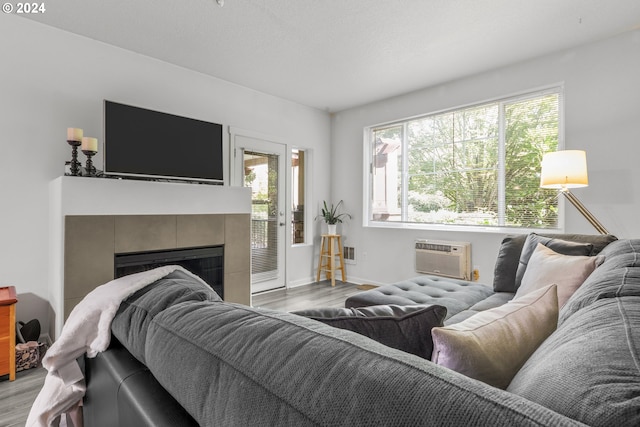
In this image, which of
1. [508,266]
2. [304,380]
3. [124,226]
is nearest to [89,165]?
[124,226]

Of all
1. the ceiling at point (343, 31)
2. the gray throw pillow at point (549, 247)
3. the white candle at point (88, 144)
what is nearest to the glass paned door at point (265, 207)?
the ceiling at point (343, 31)

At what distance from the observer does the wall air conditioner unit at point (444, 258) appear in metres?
3.78

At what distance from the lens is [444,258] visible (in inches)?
154

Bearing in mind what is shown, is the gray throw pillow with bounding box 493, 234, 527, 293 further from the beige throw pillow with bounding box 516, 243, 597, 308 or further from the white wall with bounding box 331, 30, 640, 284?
the white wall with bounding box 331, 30, 640, 284

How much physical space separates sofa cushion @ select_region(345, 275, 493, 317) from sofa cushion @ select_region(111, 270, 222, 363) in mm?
1511

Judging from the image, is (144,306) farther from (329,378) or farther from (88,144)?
(88,144)

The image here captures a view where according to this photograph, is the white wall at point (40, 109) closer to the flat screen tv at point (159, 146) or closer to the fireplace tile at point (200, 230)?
the flat screen tv at point (159, 146)

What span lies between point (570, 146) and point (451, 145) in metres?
1.23

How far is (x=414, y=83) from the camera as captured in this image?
160 inches

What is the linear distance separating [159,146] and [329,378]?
3.20m

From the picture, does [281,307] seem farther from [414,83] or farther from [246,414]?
[246,414]

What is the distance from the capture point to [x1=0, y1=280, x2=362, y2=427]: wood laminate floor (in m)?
1.83

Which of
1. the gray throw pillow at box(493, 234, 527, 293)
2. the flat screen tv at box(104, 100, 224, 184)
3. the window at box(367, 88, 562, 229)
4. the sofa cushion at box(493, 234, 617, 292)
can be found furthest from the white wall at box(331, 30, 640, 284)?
the flat screen tv at box(104, 100, 224, 184)

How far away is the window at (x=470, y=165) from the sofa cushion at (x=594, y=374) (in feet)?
11.1
